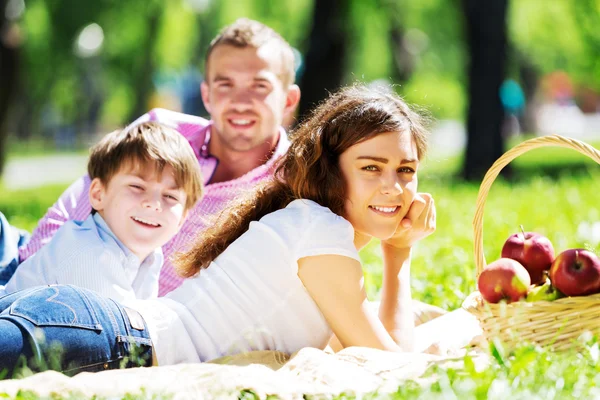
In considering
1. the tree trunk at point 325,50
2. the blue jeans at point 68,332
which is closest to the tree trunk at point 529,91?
the tree trunk at point 325,50

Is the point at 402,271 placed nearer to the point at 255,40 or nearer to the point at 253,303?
the point at 253,303

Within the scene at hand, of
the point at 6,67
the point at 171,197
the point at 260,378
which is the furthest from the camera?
the point at 6,67

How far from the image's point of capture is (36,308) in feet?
10.2

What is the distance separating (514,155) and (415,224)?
1.65 feet

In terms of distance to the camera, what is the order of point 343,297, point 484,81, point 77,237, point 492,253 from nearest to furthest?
point 343,297, point 77,237, point 492,253, point 484,81

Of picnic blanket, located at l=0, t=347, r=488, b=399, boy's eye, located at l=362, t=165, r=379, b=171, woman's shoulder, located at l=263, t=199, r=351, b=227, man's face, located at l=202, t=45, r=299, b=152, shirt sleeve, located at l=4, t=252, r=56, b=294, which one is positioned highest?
man's face, located at l=202, t=45, r=299, b=152

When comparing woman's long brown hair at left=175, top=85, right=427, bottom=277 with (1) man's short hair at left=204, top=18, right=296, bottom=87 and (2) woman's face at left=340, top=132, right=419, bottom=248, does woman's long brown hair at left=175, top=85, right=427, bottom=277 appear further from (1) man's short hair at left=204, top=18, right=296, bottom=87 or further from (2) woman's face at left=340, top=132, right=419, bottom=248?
(1) man's short hair at left=204, top=18, right=296, bottom=87

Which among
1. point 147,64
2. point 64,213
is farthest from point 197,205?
point 147,64

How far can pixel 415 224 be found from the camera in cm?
362

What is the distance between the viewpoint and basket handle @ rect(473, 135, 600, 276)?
334 centimetres

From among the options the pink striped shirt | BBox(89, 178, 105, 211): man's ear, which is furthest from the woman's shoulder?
the pink striped shirt

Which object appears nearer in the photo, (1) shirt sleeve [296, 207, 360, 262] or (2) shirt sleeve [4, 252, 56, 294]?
(1) shirt sleeve [296, 207, 360, 262]

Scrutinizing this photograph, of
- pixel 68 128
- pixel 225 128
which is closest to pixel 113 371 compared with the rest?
pixel 225 128

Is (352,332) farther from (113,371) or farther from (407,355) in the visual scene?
(113,371)
